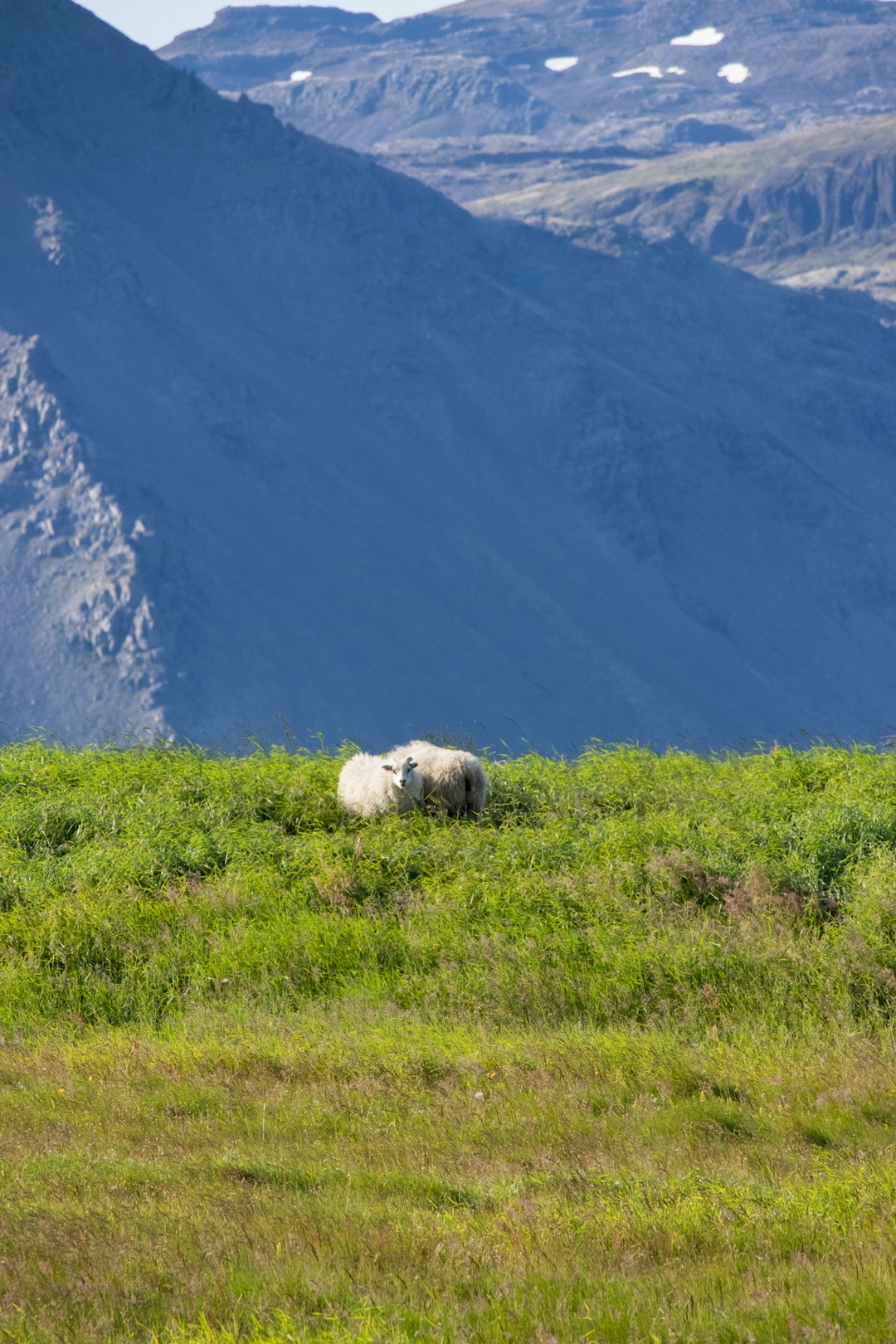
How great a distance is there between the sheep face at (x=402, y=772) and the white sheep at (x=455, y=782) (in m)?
0.24

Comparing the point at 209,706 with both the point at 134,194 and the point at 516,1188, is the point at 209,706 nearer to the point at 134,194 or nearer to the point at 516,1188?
the point at 134,194

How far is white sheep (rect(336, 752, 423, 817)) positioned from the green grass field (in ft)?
0.70

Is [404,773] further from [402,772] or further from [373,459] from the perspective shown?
[373,459]

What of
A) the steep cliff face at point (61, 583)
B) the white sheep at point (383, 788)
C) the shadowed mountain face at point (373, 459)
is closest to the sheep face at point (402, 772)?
the white sheep at point (383, 788)

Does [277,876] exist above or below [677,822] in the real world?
below

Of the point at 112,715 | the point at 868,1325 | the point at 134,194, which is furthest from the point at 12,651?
the point at 868,1325

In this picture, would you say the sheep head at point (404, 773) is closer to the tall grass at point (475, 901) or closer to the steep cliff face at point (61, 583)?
the tall grass at point (475, 901)

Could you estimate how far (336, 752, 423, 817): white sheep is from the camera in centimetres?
1136

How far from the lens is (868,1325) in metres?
4.50

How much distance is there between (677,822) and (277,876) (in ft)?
10.7

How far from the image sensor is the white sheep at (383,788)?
11.4 metres

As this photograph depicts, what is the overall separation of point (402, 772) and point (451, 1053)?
3.66 metres

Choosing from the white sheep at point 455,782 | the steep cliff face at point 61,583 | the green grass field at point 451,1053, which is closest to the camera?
the green grass field at point 451,1053

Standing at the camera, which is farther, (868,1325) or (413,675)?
(413,675)
